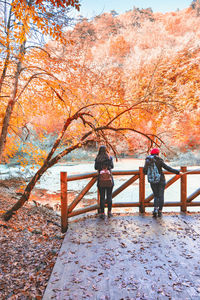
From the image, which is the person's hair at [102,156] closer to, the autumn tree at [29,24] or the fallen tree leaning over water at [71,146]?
the fallen tree leaning over water at [71,146]

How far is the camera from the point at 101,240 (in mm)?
3791

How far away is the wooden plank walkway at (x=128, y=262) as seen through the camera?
2404 millimetres

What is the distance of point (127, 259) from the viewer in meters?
3.11

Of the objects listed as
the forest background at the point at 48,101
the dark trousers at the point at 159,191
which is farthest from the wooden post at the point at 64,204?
the dark trousers at the point at 159,191

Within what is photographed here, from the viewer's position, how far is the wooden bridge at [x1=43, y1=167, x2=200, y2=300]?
241cm

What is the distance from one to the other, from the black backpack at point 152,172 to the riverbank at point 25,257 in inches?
93.8

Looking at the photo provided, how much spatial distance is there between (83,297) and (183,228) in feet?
9.03

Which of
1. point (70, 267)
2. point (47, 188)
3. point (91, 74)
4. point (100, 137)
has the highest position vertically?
point (91, 74)

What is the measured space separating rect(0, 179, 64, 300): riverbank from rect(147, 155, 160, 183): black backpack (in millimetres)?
2382

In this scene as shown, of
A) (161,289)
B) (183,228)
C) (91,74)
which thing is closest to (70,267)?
(161,289)

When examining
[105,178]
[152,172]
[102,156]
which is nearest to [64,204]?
[105,178]

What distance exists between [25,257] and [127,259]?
6.78ft

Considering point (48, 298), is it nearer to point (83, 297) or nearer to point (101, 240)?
point (83, 297)

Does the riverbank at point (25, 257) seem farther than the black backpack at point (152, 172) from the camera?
No
